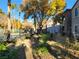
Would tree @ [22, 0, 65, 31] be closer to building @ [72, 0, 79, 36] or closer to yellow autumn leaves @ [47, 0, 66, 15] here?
yellow autumn leaves @ [47, 0, 66, 15]

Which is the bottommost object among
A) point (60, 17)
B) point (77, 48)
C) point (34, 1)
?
point (77, 48)

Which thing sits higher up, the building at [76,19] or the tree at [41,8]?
the tree at [41,8]

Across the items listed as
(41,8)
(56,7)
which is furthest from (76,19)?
(56,7)

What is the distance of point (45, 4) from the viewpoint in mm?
52469

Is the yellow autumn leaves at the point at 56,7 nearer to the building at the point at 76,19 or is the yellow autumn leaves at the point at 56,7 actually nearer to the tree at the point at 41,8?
the tree at the point at 41,8

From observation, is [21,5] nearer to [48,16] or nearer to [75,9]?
[48,16]

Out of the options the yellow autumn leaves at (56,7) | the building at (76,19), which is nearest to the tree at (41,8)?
the yellow autumn leaves at (56,7)

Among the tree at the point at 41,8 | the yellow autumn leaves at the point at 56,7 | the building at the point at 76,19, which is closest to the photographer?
the building at the point at 76,19

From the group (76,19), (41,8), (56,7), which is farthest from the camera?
(56,7)

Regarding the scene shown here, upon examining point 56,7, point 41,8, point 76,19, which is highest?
point 56,7

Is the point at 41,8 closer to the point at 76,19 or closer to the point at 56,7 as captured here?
the point at 56,7

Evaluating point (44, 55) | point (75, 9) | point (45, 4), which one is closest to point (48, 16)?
point (45, 4)

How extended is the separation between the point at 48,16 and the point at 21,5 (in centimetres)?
717

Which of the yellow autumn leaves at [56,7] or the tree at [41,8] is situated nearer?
the tree at [41,8]
